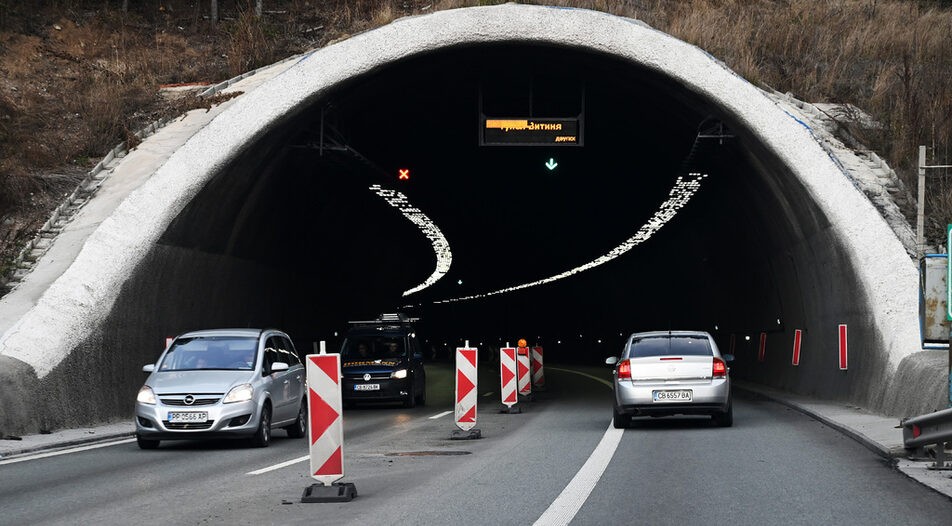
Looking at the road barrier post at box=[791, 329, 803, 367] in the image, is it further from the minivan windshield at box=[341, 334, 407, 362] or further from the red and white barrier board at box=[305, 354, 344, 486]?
the red and white barrier board at box=[305, 354, 344, 486]

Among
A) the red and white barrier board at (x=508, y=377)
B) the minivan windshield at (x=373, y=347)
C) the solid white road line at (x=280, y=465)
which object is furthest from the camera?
the minivan windshield at (x=373, y=347)

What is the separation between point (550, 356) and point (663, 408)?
66938 millimetres

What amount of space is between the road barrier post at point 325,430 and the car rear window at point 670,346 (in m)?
9.52

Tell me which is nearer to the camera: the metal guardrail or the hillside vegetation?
the metal guardrail

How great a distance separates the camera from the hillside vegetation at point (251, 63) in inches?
1185

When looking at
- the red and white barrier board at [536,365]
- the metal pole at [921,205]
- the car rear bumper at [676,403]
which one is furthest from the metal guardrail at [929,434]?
the red and white barrier board at [536,365]

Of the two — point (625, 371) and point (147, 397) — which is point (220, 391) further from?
point (625, 371)

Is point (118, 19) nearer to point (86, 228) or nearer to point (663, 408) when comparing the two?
point (86, 228)

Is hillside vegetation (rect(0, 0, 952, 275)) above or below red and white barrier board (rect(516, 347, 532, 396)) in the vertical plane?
above

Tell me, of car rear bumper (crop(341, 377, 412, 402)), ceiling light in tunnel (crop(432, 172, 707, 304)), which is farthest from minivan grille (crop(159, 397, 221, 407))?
ceiling light in tunnel (crop(432, 172, 707, 304))

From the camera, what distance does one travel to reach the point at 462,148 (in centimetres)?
3819

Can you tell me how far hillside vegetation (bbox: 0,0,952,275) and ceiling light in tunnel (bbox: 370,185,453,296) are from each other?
5594mm

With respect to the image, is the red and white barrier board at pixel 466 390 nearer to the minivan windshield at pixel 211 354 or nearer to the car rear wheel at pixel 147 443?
the minivan windshield at pixel 211 354

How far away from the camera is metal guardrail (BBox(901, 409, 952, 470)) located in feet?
43.1
